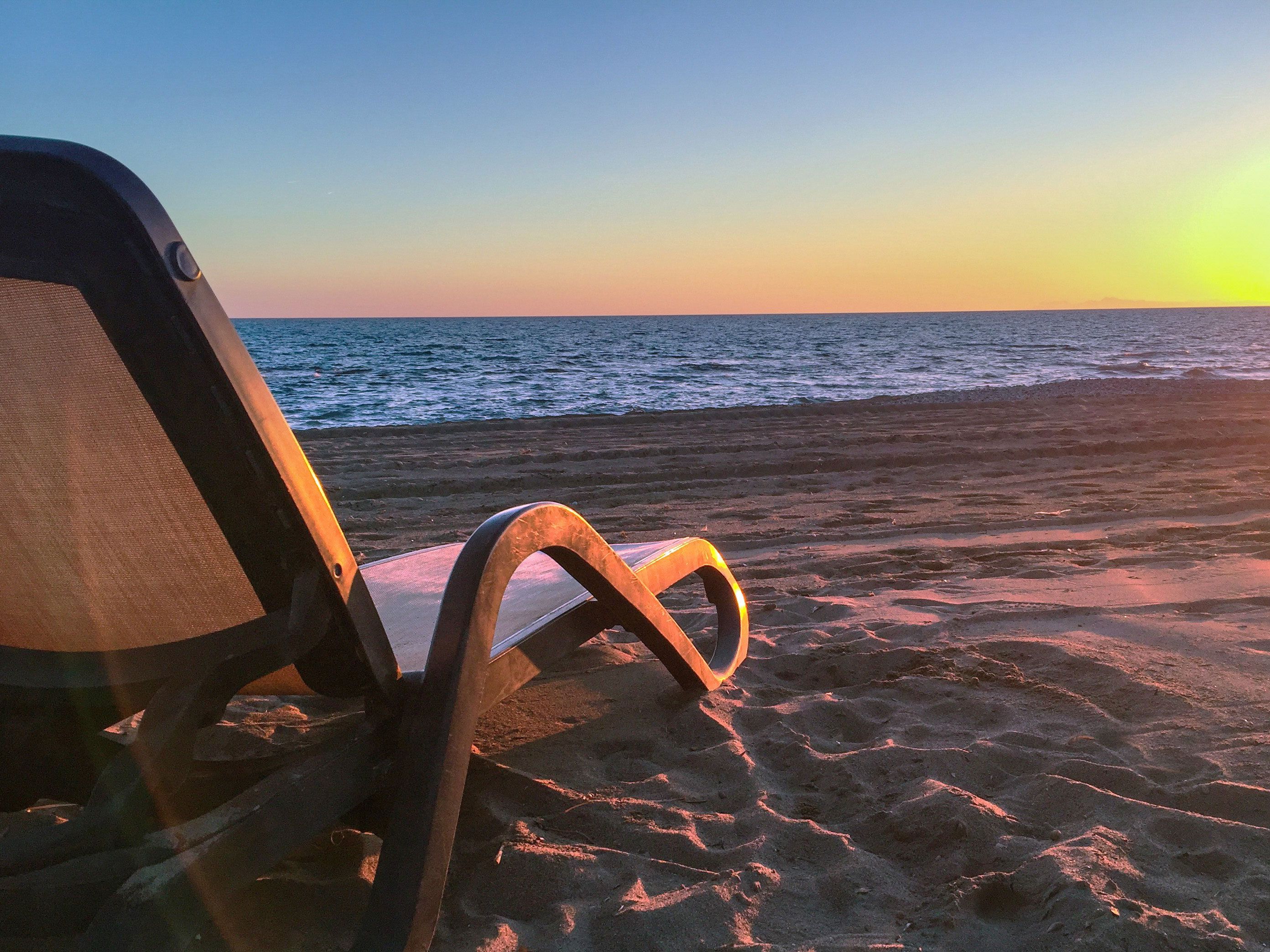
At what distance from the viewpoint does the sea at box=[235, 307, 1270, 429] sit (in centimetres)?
1720

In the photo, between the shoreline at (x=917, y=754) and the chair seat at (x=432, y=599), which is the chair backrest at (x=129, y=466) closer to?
the chair seat at (x=432, y=599)

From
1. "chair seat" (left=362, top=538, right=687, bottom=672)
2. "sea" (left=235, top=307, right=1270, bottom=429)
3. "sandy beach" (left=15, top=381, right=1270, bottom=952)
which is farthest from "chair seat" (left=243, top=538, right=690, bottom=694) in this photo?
"sea" (left=235, top=307, right=1270, bottom=429)

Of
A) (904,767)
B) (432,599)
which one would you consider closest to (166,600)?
(432,599)

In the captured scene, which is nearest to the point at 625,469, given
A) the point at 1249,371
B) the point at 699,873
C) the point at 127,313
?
the point at 699,873

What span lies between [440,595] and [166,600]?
4.45 ft

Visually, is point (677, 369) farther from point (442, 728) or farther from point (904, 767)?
point (442, 728)

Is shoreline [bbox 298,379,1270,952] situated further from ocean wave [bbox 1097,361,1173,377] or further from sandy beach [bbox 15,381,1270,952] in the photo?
ocean wave [bbox 1097,361,1173,377]

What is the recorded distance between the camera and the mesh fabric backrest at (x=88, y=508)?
1.15 metres

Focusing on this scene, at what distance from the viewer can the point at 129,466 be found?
1.25 metres

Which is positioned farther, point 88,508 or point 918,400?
point 918,400

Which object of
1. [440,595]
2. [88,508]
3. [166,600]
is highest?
[88,508]

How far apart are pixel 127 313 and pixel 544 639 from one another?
1.32 m

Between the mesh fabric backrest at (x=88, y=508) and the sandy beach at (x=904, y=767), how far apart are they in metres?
0.64

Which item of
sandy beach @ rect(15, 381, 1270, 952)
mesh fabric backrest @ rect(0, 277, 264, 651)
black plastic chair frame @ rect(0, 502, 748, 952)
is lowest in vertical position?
sandy beach @ rect(15, 381, 1270, 952)
